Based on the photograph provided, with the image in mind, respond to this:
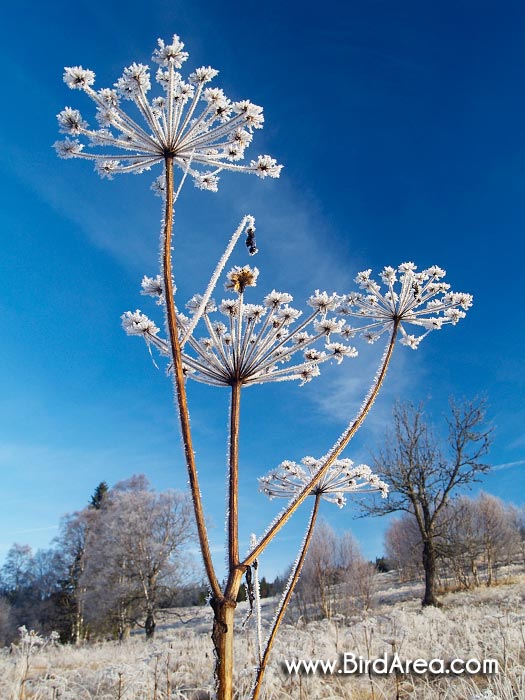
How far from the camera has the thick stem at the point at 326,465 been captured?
1469 mm

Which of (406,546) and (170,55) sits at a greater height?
(170,55)

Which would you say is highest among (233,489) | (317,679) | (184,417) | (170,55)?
(170,55)

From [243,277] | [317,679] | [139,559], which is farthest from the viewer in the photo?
[139,559]

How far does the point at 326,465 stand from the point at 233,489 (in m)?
0.37

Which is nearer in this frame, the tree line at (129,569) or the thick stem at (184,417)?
the thick stem at (184,417)

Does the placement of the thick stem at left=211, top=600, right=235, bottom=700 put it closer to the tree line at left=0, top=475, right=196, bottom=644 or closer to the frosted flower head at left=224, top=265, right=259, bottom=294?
the frosted flower head at left=224, top=265, right=259, bottom=294

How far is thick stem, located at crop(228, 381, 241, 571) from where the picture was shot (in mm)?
1388

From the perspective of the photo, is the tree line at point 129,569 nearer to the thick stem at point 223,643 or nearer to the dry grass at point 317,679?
the dry grass at point 317,679

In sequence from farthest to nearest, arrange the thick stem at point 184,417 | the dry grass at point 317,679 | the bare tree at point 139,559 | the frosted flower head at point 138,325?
the bare tree at point 139,559 < the dry grass at point 317,679 < the frosted flower head at point 138,325 < the thick stem at point 184,417

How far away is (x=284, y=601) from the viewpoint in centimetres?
188

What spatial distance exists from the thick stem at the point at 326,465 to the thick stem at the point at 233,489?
5 centimetres

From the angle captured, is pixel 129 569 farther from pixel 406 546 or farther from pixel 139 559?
pixel 406 546

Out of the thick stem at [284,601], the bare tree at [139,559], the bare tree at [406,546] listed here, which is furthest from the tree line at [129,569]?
the thick stem at [284,601]

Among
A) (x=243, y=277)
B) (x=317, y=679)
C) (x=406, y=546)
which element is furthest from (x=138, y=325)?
(x=406, y=546)
